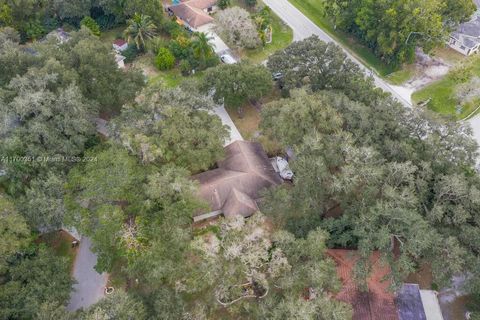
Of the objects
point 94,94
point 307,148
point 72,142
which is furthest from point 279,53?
point 72,142

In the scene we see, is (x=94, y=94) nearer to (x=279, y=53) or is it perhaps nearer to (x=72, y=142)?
(x=72, y=142)

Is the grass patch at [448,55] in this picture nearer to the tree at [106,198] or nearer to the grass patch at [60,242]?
the tree at [106,198]

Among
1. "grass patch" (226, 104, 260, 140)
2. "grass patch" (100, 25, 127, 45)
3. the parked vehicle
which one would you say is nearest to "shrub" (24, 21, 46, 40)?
"grass patch" (100, 25, 127, 45)

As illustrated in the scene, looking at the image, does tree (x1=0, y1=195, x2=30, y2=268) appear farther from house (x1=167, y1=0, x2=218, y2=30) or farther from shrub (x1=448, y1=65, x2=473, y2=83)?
shrub (x1=448, y1=65, x2=473, y2=83)

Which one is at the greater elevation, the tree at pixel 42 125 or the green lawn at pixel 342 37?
the tree at pixel 42 125

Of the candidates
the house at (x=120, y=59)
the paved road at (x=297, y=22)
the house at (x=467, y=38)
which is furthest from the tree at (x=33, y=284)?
the house at (x=467, y=38)

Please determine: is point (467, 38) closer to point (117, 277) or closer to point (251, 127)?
point (251, 127)

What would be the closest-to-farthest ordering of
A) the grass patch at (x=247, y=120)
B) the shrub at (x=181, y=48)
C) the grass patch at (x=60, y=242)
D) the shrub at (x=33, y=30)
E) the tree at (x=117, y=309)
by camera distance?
the tree at (x=117, y=309) → the grass patch at (x=60, y=242) → the grass patch at (x=247, y=120) → the shrub at (x=181, y=48) → the shrub at (x=33, y=30)
